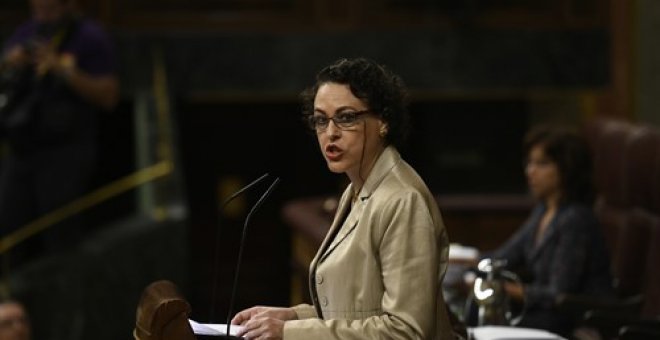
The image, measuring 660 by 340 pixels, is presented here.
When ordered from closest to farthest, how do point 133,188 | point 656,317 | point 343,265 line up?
point 343,265, point 656,317, point 133,188

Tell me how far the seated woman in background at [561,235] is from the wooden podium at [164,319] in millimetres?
2405

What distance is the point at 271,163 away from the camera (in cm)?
998

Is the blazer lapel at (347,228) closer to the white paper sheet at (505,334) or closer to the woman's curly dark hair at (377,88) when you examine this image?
the woman's curly dark hair at (377,88)

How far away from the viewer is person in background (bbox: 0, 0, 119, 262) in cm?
645

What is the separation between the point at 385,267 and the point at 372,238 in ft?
0.22

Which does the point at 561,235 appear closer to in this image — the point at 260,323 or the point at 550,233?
the point at 550,233

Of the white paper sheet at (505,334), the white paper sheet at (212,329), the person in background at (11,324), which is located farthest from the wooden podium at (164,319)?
the person in background at (11,324)

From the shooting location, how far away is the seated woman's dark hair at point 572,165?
5273 millimetres

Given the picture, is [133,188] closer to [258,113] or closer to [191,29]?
[191,29]

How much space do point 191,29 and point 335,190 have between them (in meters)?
1.93

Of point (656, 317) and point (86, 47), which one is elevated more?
point (86, 47)

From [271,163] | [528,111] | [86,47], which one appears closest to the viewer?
[86,47]

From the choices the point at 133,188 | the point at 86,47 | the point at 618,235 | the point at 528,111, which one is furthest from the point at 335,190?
the point at 618,235

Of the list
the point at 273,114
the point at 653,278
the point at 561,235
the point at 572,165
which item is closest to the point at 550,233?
the point at 561,235
